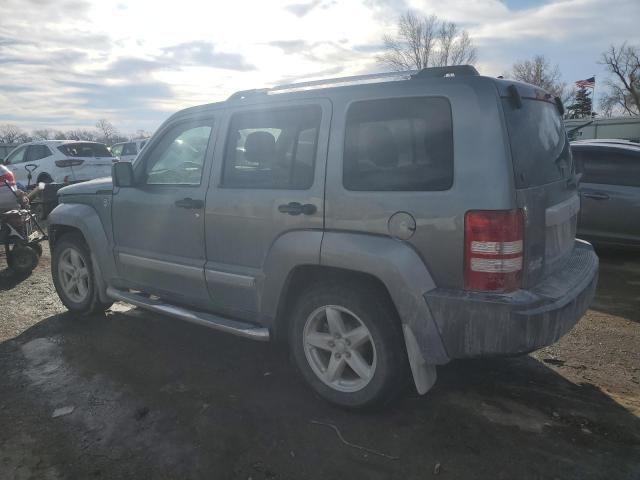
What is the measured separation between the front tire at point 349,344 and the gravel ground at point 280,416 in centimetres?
18

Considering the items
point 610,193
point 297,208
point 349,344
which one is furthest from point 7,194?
point 610,193

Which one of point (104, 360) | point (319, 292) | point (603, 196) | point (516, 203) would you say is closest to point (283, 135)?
point (319, 292)

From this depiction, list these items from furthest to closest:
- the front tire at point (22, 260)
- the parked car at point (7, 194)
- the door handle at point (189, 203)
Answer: the parked car at point (7, 194) → the front tire at point (22, 260) → the door handle at point (189, 203)

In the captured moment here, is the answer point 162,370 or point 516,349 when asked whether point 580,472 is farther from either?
point 162,370

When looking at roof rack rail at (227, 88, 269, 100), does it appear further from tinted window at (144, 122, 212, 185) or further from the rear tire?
the rear tire

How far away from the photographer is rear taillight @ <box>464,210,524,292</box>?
8.13ft

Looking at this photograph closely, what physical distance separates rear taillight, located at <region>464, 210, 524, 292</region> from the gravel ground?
0.94 metres

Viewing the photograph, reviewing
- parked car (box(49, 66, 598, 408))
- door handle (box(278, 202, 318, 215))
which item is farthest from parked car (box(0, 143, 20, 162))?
door handle (box(278, 202, 318, 215))

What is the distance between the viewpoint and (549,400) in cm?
318

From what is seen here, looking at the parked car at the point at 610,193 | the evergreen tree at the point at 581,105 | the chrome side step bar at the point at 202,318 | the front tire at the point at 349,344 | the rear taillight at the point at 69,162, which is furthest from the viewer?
the evergreen tree at the point at 581,105

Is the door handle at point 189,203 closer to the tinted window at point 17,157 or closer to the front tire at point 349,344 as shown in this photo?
the front tire at point 349,344

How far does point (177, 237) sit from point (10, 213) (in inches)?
169

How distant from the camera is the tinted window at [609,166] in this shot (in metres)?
6.45

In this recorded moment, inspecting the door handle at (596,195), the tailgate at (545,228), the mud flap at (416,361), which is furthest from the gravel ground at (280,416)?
the door handle at (596,195)
